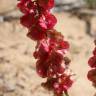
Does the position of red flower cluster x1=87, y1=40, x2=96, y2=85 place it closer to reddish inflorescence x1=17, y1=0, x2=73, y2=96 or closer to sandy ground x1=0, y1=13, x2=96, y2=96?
reddish inflorescence x1=17, y1=0, x2=73, y2=96

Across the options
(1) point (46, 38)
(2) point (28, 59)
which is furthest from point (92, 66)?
(2) point (28, 59)

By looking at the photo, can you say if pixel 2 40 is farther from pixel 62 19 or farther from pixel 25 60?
pixel 62 19

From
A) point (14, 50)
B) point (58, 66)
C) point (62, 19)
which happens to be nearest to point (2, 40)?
point (14, 50)

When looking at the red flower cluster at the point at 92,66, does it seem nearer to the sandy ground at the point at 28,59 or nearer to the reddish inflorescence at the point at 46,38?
the reddish inflorescence at the point at 46,38

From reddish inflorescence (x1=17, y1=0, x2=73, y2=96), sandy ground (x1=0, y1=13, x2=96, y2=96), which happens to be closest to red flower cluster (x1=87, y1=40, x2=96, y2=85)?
reddish inflorescence (x1=17, y1=0, x2=73, y2=96)

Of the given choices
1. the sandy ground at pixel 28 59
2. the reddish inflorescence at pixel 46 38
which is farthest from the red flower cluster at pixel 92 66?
the sandy ground at pixel 28 59

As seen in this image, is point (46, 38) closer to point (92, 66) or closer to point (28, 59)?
point (92, 66)

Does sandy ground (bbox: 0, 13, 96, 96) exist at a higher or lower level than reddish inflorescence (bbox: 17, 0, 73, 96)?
lower
